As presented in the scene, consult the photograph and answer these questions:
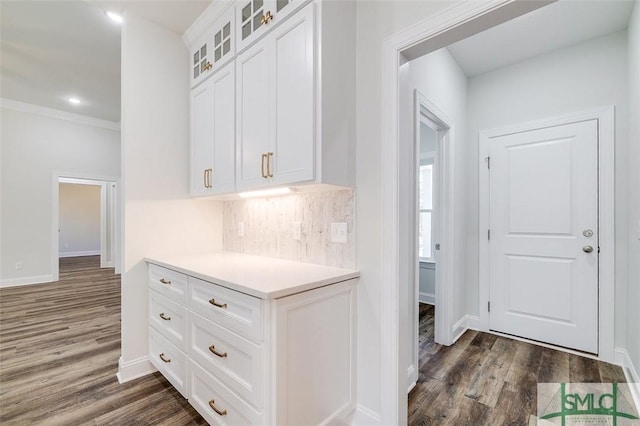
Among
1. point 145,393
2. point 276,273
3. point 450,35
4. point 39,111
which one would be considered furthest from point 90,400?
point 39,111

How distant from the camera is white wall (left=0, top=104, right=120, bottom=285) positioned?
15.3 ft

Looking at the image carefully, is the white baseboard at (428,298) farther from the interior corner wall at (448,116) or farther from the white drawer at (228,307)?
the white drawer at (228,307)

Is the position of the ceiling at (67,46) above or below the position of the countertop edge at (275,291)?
above

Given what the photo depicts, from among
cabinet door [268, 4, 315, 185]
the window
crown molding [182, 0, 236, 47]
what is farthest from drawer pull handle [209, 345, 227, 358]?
the window

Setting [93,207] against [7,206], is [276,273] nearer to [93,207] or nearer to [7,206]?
[7,206]

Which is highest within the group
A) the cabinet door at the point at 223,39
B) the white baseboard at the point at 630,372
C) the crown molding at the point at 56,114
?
the crown molding at the point at 56,114

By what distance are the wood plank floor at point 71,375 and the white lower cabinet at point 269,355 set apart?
0.93ft

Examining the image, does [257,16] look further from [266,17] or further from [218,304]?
[218,304]

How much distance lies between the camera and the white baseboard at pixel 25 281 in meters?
4.65

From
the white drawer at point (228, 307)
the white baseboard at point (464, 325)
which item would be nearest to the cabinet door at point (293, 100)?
the white drawer at point (228, 307)

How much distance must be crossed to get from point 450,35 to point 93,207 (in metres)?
11.3

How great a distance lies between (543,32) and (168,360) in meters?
3.93

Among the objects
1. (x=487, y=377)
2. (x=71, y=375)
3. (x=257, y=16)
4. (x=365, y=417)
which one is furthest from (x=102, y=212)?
(x=487, y=377)

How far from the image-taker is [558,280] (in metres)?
2.68
